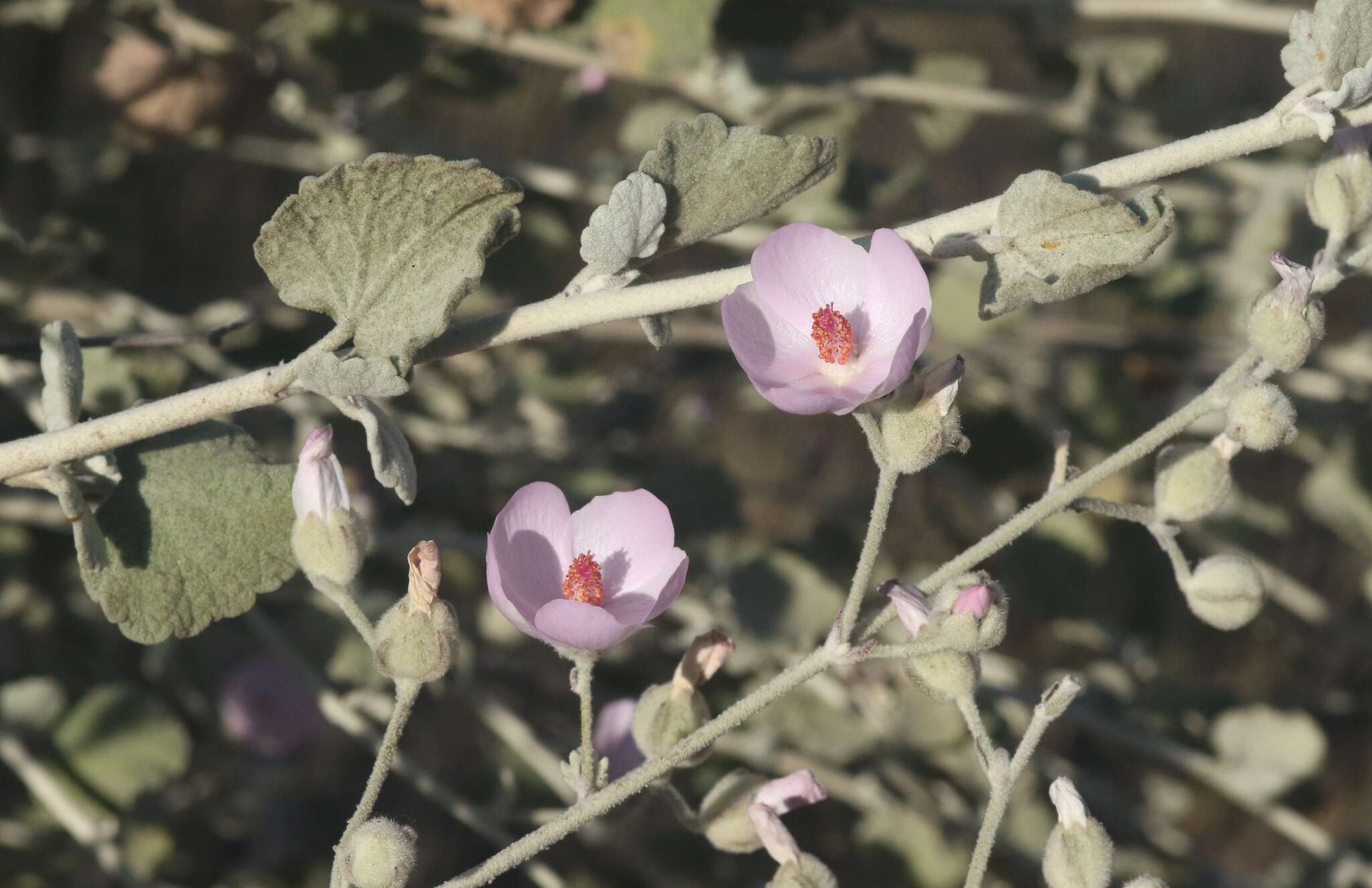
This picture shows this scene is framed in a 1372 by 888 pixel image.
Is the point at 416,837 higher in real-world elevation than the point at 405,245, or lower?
lower

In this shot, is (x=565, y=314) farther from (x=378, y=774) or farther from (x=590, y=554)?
(x=378, y=774)

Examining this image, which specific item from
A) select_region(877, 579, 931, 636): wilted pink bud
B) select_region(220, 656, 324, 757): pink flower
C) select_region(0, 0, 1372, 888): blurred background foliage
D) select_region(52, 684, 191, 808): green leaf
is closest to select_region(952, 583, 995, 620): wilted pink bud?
select_region(877, 579, 931, 636): wilted pink bud

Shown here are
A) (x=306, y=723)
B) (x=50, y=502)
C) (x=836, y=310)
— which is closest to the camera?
(x=836, y=310)

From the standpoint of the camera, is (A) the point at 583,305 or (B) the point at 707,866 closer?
(A) the point at 583,305

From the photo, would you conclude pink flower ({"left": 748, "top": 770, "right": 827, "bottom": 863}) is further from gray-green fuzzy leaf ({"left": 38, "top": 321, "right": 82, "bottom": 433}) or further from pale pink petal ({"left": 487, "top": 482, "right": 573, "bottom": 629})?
gray-green fuzzy leaf ({"left": 38, "top": 321, "right": 82, "bottom": 433})

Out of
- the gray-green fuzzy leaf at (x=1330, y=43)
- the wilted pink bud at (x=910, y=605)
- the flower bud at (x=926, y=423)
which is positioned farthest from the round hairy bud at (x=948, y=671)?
the gray-green fuzzy leaf at (x=1330, y=43)

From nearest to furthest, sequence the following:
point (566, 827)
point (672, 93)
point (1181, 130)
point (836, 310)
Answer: point (566, 827)
point (836, 310)
point (672, 93)
point (1181, 130)

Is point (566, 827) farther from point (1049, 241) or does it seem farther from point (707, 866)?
point (707, 866)

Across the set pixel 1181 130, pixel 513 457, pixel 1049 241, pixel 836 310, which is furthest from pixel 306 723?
pixel 1181 130
